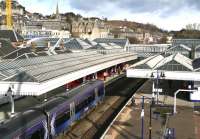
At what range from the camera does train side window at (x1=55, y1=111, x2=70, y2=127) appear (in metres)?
25.6

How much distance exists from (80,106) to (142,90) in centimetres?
2065

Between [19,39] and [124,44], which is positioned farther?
[124,44]

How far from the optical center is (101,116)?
36.0m

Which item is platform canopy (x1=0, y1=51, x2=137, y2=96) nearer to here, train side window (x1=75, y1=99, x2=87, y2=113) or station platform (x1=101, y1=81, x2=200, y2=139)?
train side window (x1=75, y1=99, x2=87, y2=113)

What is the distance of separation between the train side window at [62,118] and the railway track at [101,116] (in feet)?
3.85

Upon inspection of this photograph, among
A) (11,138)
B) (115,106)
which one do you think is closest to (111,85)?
(115,106)

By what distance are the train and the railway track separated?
2.25ft

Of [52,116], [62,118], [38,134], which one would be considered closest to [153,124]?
[62,118]

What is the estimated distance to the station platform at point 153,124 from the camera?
28.2 m

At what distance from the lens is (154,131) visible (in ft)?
96.5

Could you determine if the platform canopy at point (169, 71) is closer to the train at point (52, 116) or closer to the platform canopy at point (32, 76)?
the platform canopy at point (32, 76)

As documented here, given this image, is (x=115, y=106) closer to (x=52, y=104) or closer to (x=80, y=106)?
(x=80, y=106)

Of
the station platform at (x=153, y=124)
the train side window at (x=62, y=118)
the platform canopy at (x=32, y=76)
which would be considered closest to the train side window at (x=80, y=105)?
the train side window at (x=62, y=118)

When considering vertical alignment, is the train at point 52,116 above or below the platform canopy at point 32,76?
below
